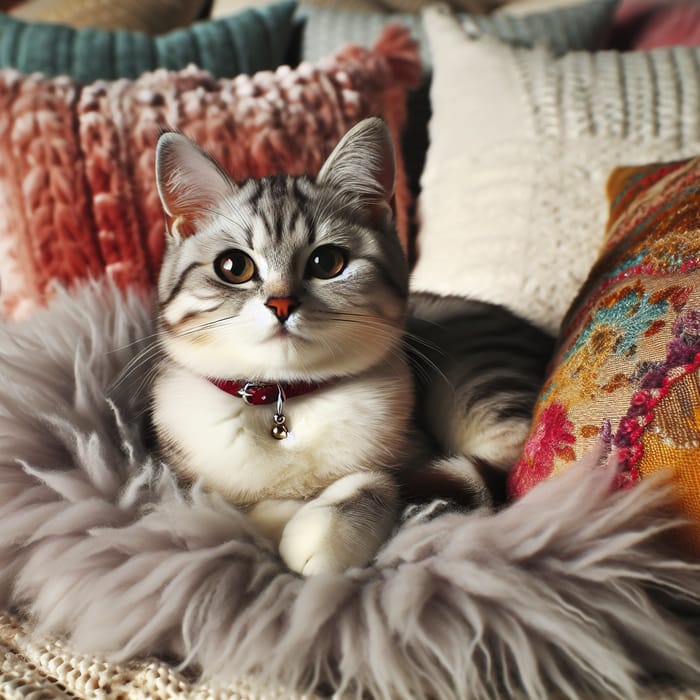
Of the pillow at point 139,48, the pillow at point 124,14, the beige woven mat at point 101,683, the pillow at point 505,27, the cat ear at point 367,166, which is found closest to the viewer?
the beige woven mat at point 101,683

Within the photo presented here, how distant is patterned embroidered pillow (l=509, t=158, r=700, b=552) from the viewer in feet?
1.79

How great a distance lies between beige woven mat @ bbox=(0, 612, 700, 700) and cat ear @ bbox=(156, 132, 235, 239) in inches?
18.8

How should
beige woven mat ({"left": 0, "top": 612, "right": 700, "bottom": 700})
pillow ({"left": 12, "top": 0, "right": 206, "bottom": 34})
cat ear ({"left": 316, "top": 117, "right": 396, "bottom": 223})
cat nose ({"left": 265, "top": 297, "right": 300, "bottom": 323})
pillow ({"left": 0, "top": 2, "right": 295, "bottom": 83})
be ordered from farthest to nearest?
1. pillow ({"left": 12, "top": 0, "right": 206, "bottom": 34})
2. pillow ({"left": 0, "top": 2, "right": 295, "bottom": 83})
3. cat ear ({"left": 316, "top": 117, "right": 396, "bottom": 223})
4. cat nose ({"left": 265, "top": 297, "right": 300, "bottom": 323})
5. beige woven mat ({"left": 0, "top": 612, "right": 700, "bottom": 700})

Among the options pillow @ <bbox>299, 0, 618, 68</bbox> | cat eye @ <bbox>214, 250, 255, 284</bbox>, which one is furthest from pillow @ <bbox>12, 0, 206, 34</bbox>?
cat eye @ <bbox>214, 250, 255, 284</bbox>

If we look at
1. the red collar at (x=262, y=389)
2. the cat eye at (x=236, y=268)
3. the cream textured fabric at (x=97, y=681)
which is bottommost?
the cream textured fabric at (x=97, y=681)

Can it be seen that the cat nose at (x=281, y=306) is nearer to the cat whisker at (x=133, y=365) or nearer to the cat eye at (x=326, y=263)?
the cat eye at (x=326, y=263)

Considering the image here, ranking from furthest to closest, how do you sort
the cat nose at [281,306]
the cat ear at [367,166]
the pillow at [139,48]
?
1. the pillow at [139,48]
2. the cat ear at [367,166]
3. the cat nose at [281,306]

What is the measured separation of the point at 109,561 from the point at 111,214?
29.4 inches

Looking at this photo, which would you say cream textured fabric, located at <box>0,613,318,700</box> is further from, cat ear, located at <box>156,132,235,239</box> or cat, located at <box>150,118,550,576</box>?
cat ear, located at <box>156,132,235,239</box>

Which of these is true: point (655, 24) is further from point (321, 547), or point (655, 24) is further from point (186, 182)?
point (321, 547)

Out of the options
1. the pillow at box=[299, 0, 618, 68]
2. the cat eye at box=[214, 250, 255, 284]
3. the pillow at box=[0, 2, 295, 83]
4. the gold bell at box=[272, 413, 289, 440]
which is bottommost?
the gold bell at box=[272, 413, 289, 440]

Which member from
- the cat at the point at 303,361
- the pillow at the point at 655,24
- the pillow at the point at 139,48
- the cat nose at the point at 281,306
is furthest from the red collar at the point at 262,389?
the pillow at the point at 655,24

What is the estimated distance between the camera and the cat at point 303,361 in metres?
0.69

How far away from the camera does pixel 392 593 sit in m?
0.52
